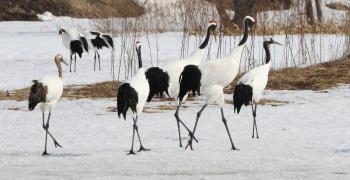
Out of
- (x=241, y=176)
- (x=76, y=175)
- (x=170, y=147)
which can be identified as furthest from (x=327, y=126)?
(x=76, y=175)

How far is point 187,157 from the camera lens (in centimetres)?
828

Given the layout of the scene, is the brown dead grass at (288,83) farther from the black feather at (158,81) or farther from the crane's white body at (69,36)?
the crane's white body at (69,36)

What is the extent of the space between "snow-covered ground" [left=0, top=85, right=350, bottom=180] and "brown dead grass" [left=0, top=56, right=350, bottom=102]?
2.42 ft

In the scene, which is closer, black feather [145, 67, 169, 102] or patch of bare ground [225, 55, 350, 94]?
black feather [145, 67, 169, 102]

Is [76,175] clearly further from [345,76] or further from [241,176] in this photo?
[345,76]

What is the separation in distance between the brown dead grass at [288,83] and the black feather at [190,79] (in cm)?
389

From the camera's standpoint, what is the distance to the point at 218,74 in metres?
8.99

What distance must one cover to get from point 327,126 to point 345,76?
16.1 feet

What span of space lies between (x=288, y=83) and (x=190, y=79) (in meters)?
5.67

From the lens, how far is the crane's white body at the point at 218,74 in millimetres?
8992

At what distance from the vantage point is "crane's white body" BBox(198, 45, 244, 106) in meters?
8.99

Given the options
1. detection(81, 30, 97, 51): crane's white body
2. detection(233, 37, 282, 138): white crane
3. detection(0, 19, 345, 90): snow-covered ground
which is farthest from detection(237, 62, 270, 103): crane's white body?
detection(81, 30, 97, 51): crane's white body

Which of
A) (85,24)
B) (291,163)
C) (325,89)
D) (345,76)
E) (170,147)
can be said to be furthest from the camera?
(85,24)

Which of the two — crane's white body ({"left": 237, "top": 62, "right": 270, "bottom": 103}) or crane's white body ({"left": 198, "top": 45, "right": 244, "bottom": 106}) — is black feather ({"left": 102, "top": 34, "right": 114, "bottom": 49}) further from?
crane's white body ({"left": 198, "top": 45, "right": 244, "bottom": 106})
